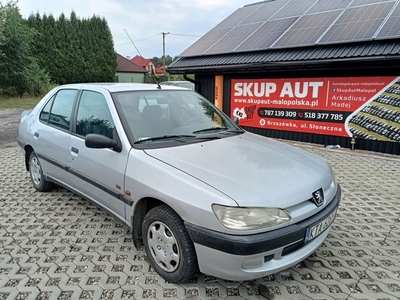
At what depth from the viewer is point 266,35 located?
8742mm

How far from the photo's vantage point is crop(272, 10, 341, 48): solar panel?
754 centimetres

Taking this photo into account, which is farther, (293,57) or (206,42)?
(206,42)

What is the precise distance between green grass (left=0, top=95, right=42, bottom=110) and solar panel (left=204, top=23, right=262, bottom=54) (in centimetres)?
1279

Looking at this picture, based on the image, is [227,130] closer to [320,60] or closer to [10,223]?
[10,223]

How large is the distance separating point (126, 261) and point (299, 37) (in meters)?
7.33

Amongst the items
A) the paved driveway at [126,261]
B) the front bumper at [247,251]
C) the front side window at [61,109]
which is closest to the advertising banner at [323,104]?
the paved driveway at [126,261]

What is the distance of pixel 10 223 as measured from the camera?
3.52 metres

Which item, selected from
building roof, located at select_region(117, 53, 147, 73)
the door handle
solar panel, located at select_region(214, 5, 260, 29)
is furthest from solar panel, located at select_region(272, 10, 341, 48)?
building roof, located at select_region(117, 53, 147, 73)

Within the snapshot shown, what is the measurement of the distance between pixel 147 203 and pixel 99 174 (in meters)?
0.70

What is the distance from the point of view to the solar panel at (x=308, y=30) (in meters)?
7.54

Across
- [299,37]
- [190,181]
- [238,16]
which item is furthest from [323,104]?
[190,181]

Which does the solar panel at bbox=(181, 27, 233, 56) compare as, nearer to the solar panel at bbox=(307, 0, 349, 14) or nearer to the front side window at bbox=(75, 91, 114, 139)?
the solar panel at bbox=(307, 0, 349, 14)

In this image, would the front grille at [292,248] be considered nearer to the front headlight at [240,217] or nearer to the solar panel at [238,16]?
the front headlight at [240,217]

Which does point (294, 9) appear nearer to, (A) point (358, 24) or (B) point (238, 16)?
(B) point (238, 16)
